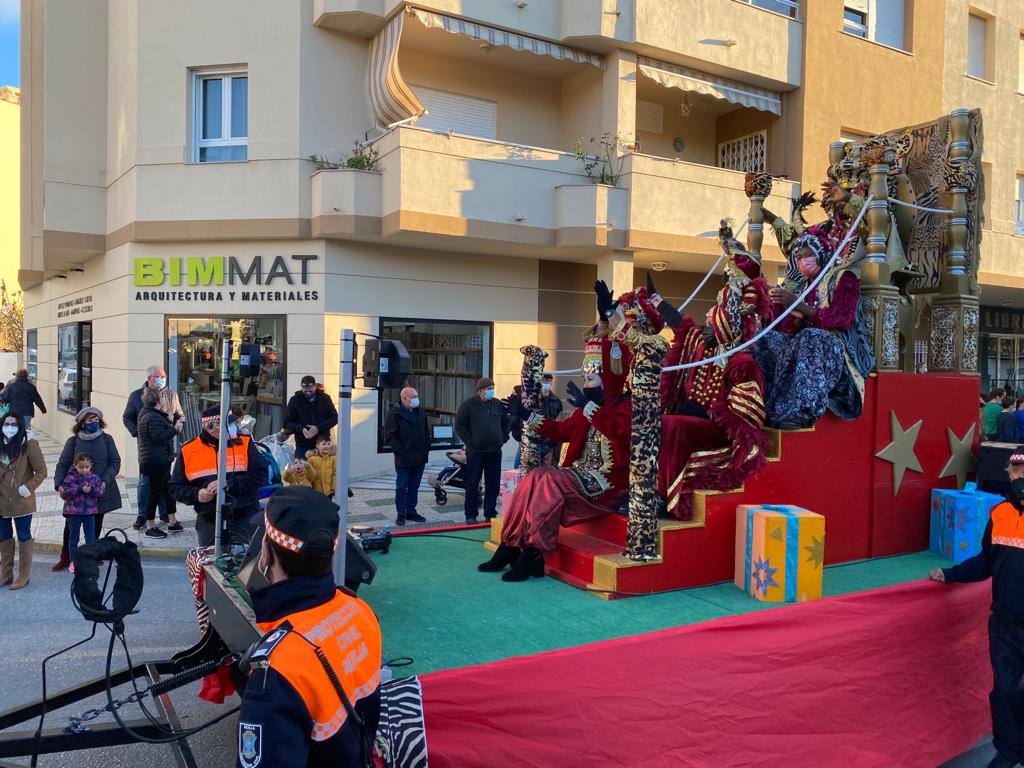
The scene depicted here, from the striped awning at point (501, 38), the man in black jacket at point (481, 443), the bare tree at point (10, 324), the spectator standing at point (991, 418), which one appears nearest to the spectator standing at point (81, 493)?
the man in black jacket at point (481, 443)

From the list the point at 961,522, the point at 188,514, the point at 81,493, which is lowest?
the point at 188,514

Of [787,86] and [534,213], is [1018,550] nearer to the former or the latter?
[534,213]

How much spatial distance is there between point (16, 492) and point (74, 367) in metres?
10.9

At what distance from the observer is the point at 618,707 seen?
3291 millimetres

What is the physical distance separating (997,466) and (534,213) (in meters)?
8.32

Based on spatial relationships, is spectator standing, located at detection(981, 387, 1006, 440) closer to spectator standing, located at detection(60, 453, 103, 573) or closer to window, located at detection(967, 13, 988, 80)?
window, located at detection(967, 13, 988, 80)

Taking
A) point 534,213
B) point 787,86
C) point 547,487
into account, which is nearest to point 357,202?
point 534,213

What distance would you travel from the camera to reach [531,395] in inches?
224

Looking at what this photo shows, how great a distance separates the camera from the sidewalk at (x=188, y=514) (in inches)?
340

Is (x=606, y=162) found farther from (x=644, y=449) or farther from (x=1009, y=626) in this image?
(x=1009, y=626)

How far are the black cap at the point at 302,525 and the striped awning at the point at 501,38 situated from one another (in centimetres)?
1141

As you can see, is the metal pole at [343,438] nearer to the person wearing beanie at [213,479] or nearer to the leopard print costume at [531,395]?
the leopard print costume at [531,395]

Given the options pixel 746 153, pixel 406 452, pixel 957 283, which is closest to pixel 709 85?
pixel 746 153

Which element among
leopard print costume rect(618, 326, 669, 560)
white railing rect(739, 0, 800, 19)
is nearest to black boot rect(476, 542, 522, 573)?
leopard print costume rect(618, 326, 669, 560)
